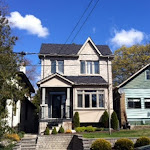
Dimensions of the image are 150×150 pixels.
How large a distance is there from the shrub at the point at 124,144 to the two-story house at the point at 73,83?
774 cm

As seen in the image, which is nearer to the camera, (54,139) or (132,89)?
(54,139)

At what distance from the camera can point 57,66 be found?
75.4ft

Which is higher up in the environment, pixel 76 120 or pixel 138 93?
pixel 138 93

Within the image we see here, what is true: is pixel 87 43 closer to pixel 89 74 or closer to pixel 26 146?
pixel 89 74

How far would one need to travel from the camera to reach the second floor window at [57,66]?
22839 millimetres

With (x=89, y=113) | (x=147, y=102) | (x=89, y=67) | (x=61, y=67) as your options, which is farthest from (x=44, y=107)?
(x=147, y=102)

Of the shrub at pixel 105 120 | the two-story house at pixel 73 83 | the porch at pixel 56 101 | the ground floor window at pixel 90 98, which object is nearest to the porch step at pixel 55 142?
the two-story house at pixel 73 83

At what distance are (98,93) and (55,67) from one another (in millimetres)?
5222

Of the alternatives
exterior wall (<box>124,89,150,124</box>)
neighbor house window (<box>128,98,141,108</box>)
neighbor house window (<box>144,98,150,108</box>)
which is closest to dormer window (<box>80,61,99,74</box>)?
exterior wall (<box>124,89,150,124</box>)

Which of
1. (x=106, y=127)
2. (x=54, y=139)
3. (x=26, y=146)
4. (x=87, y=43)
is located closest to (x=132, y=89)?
(x=106, y=127)

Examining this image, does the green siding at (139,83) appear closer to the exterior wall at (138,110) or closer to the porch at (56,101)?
the exterior wall at (138,110)

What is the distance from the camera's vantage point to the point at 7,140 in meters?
9.71

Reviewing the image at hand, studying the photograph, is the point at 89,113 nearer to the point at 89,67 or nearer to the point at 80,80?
the point at 80,80

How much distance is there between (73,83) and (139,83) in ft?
23.8
